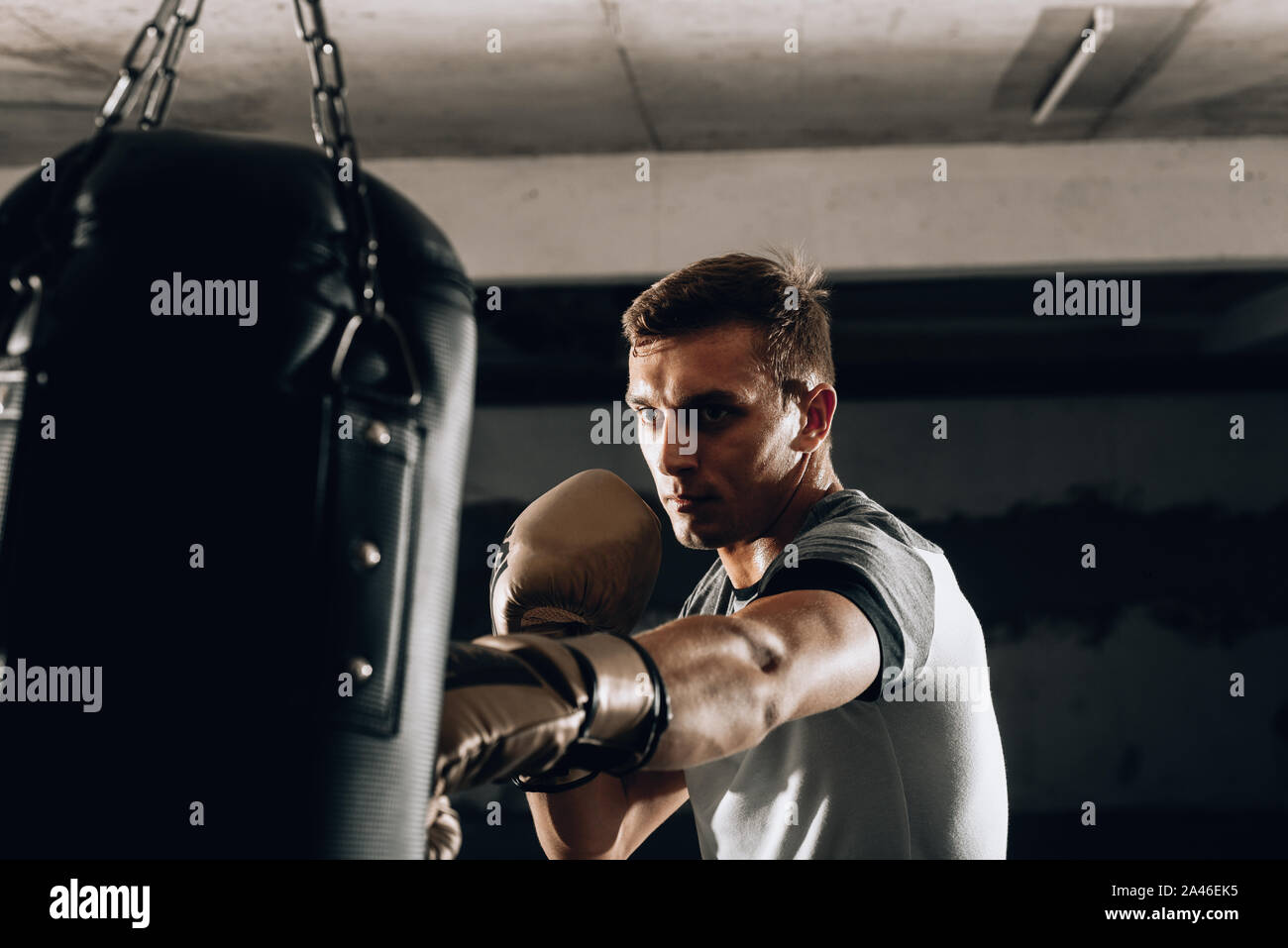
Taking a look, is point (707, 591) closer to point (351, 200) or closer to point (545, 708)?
point (545, 708)

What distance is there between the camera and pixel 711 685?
0.99 m

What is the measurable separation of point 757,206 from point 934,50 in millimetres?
1028

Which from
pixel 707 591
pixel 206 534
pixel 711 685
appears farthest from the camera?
pixel 707 591

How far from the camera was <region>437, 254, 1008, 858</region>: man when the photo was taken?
100 cm

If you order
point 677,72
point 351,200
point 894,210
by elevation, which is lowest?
point 351,200

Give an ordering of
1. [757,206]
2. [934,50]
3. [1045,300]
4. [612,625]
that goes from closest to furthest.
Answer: [612,625] < [934,50] < [1045,300] < [757,206]

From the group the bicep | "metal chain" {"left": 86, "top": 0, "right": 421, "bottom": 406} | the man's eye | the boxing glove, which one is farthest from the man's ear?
"metal chain" {"left": 86, "top": 0, "right": 421, "bottom": 406}

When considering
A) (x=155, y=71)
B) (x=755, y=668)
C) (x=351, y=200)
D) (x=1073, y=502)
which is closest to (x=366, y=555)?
(x=351, y=200)

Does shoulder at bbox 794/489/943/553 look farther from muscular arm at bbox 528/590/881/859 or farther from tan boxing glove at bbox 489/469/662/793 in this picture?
tan boxing glove at bbox 489/469/662/793

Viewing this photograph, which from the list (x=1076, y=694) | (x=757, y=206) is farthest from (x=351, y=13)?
(x=1076, y=694)

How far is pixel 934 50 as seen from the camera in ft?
11.7

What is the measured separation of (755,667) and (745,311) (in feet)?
2.51

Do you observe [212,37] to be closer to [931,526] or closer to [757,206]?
[757,206]

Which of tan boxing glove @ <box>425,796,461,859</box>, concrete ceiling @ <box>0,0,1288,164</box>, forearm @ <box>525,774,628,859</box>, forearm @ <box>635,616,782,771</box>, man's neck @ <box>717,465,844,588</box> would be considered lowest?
forearm @ <box>525,774,628,859</box>
